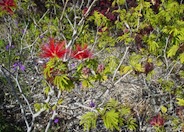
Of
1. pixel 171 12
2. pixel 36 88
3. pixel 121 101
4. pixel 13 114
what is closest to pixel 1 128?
pixel 13 114

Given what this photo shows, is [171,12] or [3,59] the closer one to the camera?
[171,12]

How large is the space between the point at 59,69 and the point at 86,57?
15.9 inches

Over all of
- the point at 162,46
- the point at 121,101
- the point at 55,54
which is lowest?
the point at 121,101

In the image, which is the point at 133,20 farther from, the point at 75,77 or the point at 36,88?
the point at 75,77

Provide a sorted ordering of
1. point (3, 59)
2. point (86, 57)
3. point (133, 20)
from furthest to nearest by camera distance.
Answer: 1. point (3, 59)
2. point (133, 20)
3. point (86, 57)

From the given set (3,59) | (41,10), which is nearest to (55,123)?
(3,59)

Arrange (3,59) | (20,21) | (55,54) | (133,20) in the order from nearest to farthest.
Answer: (55,54), (133,20), (3,59), (20,21)

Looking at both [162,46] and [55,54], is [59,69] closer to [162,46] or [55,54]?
[55,54]

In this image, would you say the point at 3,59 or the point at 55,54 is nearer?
the point at 55,54

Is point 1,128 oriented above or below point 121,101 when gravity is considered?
above

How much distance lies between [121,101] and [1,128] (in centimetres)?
150

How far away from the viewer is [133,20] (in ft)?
12.8

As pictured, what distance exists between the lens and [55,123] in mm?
3449

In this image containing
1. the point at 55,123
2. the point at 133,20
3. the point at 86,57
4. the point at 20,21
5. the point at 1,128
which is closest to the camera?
the point at 86,57
